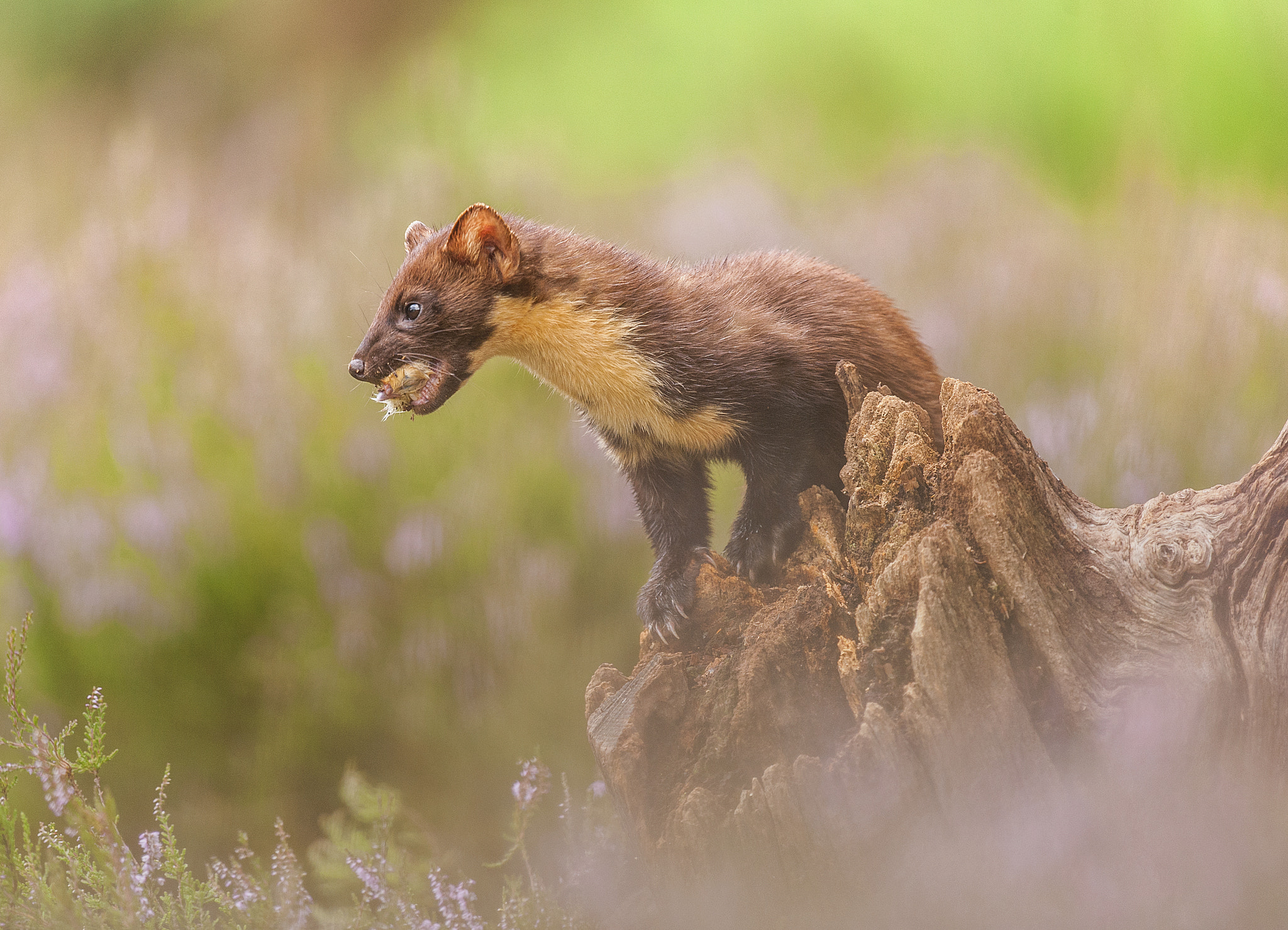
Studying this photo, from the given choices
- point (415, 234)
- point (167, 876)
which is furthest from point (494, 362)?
point (167, 876)

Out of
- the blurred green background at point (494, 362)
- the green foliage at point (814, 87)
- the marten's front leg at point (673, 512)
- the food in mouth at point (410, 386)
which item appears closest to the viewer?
the food in mouth at point (410, 386)

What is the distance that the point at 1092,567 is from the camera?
1561mm

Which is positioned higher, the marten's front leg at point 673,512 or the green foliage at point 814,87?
the green foliage at point 814,87

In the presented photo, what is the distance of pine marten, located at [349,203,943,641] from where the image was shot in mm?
1773

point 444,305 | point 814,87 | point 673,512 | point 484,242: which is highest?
point 814,87

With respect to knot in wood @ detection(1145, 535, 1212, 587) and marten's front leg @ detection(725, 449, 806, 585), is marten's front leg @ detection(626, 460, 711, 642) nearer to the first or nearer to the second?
marten's front leg @ detection(725, 449, 806, 585)

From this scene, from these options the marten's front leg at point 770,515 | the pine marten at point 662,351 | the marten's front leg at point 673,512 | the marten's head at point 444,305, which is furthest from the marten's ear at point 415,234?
the marten's front leg at point 770,515

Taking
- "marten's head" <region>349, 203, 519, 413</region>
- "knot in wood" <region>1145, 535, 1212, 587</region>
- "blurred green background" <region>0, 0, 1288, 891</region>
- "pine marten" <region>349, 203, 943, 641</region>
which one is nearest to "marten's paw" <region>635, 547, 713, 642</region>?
"pine marten" <region>349, 203, 943, 641</region>

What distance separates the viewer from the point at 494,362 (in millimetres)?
3182

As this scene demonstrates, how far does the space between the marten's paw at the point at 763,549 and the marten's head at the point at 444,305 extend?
556 mm

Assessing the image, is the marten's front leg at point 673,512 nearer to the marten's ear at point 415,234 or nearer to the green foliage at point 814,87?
the marten's ear at point 415,234

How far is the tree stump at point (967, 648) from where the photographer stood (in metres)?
1.47

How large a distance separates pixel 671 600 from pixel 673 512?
0.22 metres

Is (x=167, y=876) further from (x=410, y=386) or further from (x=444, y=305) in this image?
(x=444, y=305)
